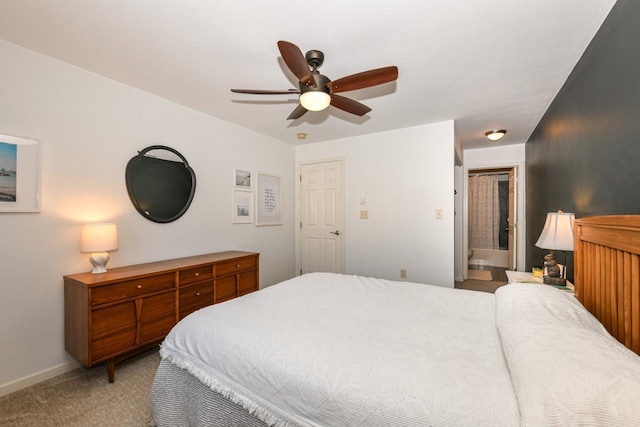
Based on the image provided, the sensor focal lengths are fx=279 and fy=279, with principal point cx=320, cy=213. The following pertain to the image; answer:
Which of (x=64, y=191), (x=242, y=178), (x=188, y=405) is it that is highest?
(x=242, y=178)

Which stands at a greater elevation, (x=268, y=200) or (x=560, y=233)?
(x=268, y=200)

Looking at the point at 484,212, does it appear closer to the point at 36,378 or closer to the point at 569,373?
the point at 569,373

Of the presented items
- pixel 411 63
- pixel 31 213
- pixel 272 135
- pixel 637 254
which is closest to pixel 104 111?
pixel 31 213

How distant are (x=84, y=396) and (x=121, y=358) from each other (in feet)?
1.07

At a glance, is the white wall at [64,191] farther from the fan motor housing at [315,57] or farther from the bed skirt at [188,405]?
the fan motor housing at [315,57]

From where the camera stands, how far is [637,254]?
1021 mm

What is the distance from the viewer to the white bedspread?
0.88 metres

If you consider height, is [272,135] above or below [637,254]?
above

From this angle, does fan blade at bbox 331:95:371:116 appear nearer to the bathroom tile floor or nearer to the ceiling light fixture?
the ceiling light fixture

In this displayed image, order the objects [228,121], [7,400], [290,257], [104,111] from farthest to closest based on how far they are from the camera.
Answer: [290,257]
[228,121]
[104,111]
[7,400]

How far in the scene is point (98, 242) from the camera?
2170 mm

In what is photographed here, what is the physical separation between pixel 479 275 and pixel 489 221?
1.75 metres

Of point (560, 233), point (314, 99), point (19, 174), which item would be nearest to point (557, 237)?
point (560, 233)

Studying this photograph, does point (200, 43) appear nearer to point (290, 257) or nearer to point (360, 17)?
point (360, 17)
